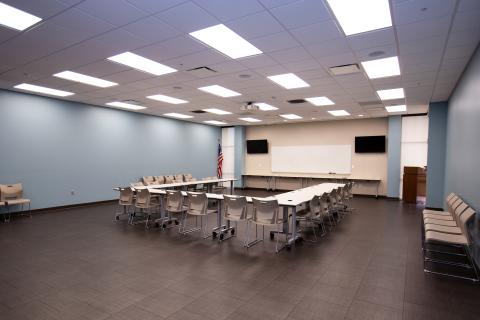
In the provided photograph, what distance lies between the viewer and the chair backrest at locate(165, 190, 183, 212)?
19.9 ft

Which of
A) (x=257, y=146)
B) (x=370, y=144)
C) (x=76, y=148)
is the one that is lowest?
(x=76, y=148)

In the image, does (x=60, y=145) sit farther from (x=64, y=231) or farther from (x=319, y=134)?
(x=319, y=134)

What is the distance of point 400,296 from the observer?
10.5 feet

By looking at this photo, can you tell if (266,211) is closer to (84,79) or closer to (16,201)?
(84,79)

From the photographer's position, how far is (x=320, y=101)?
27.5 feet

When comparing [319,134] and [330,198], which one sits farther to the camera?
[319,134]

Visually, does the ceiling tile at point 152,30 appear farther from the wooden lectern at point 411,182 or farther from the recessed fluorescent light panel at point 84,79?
the wooden lectern at point 411,182

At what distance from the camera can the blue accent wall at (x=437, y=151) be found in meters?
8.12

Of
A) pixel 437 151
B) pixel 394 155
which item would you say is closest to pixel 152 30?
pixel 437 151

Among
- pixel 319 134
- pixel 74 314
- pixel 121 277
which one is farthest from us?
pixel 319 134

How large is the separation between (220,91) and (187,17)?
150 inches

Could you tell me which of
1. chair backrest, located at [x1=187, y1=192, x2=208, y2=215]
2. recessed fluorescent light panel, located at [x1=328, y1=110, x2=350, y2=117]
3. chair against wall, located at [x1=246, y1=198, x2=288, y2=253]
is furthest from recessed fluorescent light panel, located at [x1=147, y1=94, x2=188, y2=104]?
recessed fluorescent light panel, located at [x1=328, y1=110, x2=350, y2=117]

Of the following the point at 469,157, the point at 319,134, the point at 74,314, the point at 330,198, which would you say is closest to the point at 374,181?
the point at 319,134

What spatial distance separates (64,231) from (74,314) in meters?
3.80
